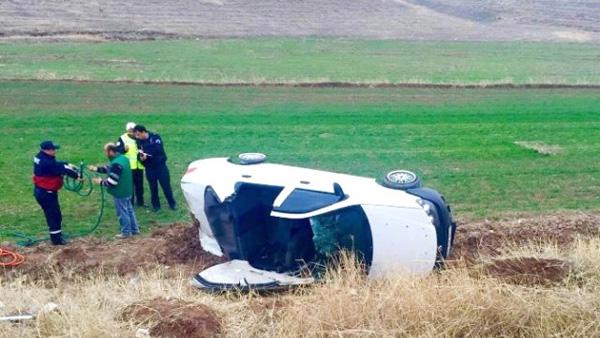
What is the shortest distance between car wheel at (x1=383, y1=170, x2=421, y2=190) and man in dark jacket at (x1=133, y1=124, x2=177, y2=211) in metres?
4.96

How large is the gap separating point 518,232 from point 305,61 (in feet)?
92.3

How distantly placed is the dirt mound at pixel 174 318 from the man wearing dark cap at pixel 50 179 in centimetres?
459

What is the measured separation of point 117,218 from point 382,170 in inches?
224

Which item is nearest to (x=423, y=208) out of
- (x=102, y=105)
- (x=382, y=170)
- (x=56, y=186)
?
(x=56, y=186)

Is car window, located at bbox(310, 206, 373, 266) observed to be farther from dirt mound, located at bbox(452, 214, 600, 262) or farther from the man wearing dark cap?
the man wearing dark cap

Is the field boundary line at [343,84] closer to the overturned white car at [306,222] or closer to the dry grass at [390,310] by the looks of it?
the overturned white car at [306,222]

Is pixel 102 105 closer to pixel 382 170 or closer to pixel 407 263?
pixel 382 170

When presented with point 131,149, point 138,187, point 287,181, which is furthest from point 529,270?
point 138,187

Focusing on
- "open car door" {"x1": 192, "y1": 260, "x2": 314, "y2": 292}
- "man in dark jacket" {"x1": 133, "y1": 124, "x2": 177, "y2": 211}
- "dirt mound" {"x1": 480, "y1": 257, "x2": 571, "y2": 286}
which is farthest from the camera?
"man in dark jacket" {"x1": 133, "y1": 124, "x2": 177, "y2": 211}

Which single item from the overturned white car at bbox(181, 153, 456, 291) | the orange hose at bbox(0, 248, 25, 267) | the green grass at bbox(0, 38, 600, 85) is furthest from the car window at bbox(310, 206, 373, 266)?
the green grass at bbox(0, 38, 600, 85)

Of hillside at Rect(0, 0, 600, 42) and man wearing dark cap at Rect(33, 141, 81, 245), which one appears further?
hillside at Rect(0, 0, 600, 42)

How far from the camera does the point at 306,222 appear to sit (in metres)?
9.92

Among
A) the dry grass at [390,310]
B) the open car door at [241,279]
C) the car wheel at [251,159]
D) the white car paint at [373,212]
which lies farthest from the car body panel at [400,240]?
the car wheel at [251,159]

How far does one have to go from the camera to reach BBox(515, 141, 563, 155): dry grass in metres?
19.5
